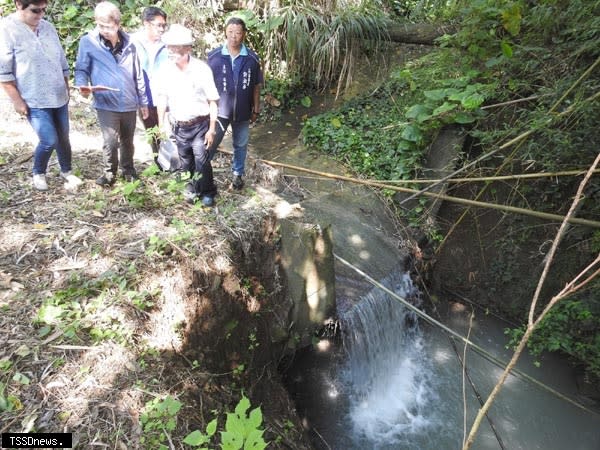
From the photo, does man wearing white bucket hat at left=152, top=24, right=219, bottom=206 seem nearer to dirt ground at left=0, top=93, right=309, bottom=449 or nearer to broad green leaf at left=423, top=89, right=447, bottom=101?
dirt ground at left=0, top=93, right=309, bottom=449

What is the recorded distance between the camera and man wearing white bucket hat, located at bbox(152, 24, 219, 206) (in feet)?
10.1

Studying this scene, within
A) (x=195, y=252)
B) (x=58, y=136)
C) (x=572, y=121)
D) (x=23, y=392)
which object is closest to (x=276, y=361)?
(x=195, y=252)

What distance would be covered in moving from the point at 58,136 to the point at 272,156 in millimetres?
3105

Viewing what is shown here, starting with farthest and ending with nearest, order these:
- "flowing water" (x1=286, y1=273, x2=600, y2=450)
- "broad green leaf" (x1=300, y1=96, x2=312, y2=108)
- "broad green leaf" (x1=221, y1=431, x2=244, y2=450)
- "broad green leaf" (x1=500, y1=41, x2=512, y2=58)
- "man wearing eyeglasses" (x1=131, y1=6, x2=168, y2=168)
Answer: "broad green leaf" (x1=300, y1=96, x2=312, y2=108), "broad green leaf" (x1=500, y1=41, x2=512, y2=58), "flowing water" (x1=286, y1=273, x2=600, y2=450), "man wearing eyeglasses" (x1=131, y1=6, x2=168, y2=168), "broad green leaf" (x1=221, y1=431, x2=244, y2=450)

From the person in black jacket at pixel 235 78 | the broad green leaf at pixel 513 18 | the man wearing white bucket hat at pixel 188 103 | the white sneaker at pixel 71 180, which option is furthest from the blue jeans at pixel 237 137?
the broad green leaf at pixel 513 18

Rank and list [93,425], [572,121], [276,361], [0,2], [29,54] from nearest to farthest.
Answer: [93,425] < [29,54] < [276,361] < [572,121] < [0,2]

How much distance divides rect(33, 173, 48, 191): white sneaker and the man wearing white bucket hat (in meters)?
1.15

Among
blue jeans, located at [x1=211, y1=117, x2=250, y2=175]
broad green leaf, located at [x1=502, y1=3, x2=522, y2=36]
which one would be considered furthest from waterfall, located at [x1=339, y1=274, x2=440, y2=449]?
broad green leaf, located at [x1=502, y1=3, x2=522, y2=36]

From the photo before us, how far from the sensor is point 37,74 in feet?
10.1

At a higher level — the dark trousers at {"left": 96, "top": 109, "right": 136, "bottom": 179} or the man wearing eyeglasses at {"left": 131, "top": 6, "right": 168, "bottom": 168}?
the man wearing eyeglasses at {"left": 131, "top": 6, "right": 168, "bottom": 168}

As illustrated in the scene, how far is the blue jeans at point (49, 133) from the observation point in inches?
126

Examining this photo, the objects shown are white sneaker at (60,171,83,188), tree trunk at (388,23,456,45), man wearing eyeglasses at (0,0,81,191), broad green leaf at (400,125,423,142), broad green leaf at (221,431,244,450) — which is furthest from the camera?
tree trunk at (388,23,456,45)

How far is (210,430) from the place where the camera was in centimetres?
184

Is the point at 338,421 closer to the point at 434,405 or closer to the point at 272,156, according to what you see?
the point at 434,405
